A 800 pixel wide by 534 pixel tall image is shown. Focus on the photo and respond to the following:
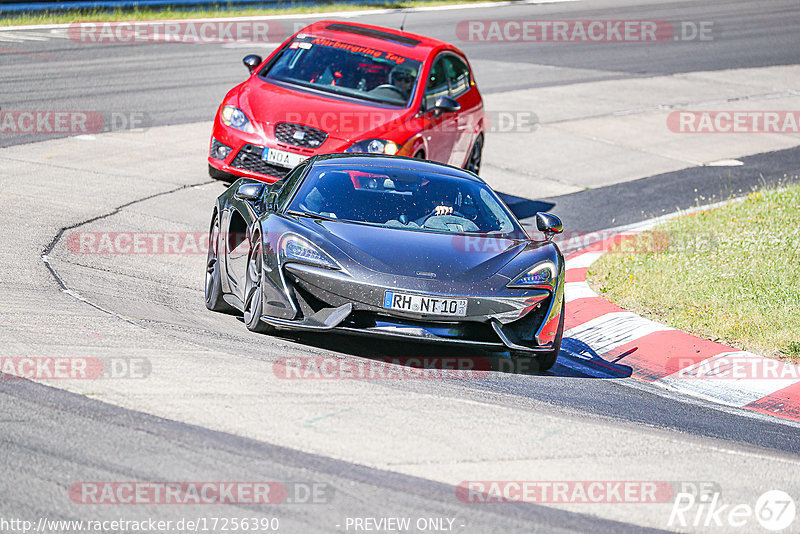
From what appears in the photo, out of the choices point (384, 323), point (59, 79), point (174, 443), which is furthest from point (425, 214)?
point (59, 79)

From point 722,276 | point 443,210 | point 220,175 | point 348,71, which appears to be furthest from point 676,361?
point 348,71

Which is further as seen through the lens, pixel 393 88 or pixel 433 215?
pixel 393 88

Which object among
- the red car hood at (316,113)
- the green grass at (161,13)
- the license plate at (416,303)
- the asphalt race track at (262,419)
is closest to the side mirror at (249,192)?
the asphalt race track at (262,419)

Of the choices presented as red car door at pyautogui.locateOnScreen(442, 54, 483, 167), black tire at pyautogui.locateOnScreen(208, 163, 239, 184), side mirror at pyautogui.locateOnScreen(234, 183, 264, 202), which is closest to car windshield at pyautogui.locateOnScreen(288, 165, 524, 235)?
side mirror at pyautogui.locateOnScreen(234, 183, 264, 202)

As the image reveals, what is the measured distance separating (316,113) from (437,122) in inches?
61.2

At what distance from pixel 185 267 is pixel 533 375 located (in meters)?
3.52

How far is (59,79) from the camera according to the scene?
56.0ft

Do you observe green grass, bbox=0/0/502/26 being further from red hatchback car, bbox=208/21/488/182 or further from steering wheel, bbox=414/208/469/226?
steering wheel, bbox=414/208/469/226

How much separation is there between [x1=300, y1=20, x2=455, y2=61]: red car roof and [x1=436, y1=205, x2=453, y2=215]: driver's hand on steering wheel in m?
5.11

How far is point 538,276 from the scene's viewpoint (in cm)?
704

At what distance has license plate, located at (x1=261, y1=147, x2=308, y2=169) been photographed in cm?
1098

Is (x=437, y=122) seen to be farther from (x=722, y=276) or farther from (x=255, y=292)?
(x=255, y=292)

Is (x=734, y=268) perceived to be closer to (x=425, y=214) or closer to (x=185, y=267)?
(x=425, y=214)

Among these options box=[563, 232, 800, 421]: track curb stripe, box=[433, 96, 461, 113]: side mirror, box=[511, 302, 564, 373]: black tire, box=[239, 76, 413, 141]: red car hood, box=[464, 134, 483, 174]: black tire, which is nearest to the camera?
box=[511, 302, 564, 373]: black tire
